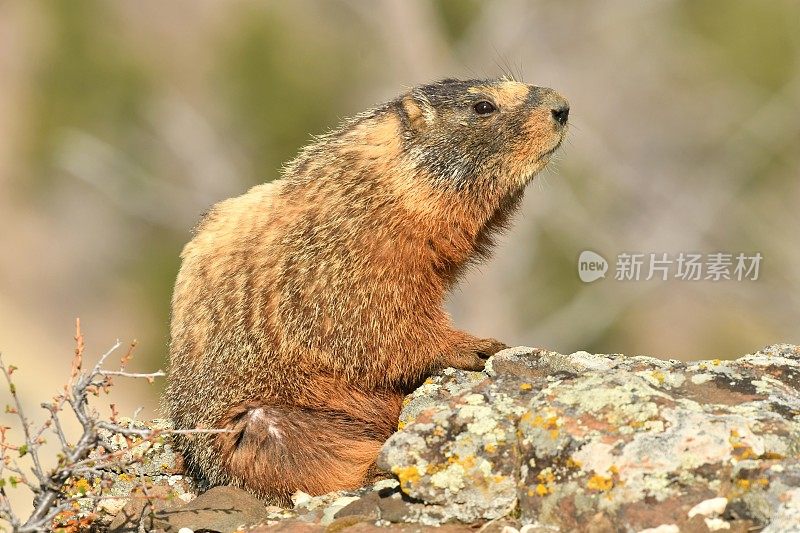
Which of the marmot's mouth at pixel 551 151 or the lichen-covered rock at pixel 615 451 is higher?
the marmot's mouth at pixel 551 151

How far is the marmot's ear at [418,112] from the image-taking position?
24.7 feet

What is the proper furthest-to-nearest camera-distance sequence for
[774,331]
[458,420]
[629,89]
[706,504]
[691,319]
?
[629,89]
[691,319]
[774,331]
[458,420]
[706,504]

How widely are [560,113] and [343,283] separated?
2.12 meters

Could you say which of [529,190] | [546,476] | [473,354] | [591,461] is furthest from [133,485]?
[529,190]

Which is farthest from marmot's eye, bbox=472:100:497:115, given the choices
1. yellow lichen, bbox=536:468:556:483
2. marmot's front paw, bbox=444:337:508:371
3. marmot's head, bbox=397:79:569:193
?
yellow lichen, bbox=536:468:556:483

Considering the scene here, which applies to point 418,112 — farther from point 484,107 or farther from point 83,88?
point 83,88

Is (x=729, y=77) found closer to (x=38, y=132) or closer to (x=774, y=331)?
(x=774, y=331)

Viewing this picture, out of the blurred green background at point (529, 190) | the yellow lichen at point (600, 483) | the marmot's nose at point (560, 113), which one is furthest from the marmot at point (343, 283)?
the blurred green background at point (529, 190)

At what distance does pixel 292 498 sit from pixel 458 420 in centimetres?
136

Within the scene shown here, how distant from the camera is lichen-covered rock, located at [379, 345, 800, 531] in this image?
14.5ft

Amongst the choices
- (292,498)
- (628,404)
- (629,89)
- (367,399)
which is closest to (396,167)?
(367,399)

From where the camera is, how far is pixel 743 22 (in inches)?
1331

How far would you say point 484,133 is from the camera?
7477mm

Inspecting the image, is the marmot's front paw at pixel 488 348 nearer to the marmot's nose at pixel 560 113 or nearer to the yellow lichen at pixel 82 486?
the marmot's nose at pixel 560 113
